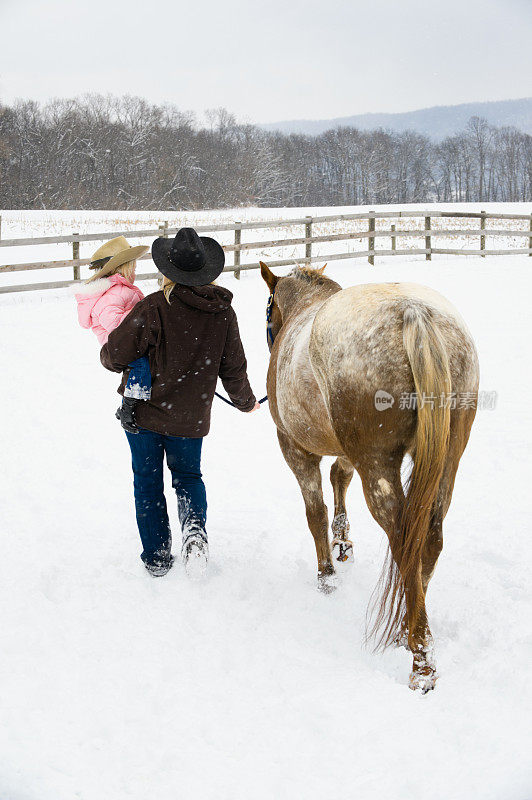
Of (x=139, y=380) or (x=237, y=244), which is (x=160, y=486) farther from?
(x=237, y=244)

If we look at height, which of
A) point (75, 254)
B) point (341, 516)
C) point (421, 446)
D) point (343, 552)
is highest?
point (75, 254)

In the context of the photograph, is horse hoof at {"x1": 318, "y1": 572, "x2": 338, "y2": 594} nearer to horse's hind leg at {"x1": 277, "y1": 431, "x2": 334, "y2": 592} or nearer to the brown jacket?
horse's hind leg at {"x1": 277, "y1": 431, "x2": 334, "y2": 592}

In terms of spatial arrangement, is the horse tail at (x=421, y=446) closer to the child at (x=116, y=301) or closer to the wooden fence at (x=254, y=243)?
the child at (x=116, y=301)

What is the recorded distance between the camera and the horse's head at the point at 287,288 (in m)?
3.29

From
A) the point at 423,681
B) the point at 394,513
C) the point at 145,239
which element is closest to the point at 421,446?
the point at 394,513

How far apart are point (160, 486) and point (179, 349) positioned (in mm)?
729

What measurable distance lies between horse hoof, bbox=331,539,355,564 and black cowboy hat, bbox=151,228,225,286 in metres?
1.56

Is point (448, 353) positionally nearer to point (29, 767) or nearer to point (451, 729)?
point (451, 729)

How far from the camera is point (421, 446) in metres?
2.06

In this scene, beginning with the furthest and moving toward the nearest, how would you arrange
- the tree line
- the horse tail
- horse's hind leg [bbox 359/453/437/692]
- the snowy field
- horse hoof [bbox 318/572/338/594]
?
the tree line < horse hoof [bbox 318/572/338/594] < horse's hind leg [bbox 359/453/437/692] < the horse tail < the snowy field

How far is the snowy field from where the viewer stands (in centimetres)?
184

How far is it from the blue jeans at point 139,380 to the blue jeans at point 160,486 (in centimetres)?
23

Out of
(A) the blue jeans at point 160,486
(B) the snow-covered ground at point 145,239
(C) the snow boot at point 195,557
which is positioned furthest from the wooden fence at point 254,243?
(C) the snow boot at point 195,557

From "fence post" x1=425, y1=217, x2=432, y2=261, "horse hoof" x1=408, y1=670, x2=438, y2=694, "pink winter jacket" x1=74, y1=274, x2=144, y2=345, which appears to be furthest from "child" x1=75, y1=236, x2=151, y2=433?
"fence post" x1=425, y1=217, x2=432, y2=261
